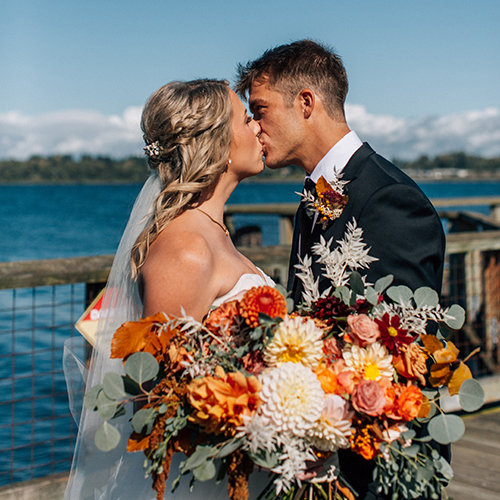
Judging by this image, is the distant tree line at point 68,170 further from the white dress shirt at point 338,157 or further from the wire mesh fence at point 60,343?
the white dress shirt at point 338,157

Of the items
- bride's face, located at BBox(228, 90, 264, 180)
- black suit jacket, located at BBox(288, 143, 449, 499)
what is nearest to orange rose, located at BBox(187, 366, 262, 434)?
black suit jacket, located at BBox(288, 143, 449, 499)

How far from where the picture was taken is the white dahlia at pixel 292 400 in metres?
1.46

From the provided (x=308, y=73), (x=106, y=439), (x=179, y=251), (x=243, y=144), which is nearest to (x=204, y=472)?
(x=106, y=439)

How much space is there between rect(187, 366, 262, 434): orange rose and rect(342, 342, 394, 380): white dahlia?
0.31 metres

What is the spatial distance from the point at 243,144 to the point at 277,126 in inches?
14.0

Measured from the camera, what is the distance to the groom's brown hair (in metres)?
3.09

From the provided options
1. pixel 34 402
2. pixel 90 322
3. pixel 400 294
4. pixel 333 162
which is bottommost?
pixel 34 402

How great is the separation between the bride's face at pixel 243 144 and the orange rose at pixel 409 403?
165cm

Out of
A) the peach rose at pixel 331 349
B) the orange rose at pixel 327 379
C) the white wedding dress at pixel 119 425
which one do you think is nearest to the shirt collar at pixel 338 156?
the white wedding dress at pixel 119 425

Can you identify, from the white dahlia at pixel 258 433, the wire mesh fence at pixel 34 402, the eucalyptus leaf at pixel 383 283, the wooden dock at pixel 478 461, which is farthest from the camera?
the wire mesh fence at pixel 34 402

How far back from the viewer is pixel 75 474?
259cm

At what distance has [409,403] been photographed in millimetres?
1551

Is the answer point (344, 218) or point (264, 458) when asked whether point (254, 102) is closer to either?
point (344, 218)

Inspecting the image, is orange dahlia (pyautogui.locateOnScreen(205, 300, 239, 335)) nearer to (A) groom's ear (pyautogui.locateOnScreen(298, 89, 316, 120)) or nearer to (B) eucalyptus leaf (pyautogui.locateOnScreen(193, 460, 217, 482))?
(B) eucalyptus leaf (pyautogui.locateOnScreen(193, 460, 217, 482))
